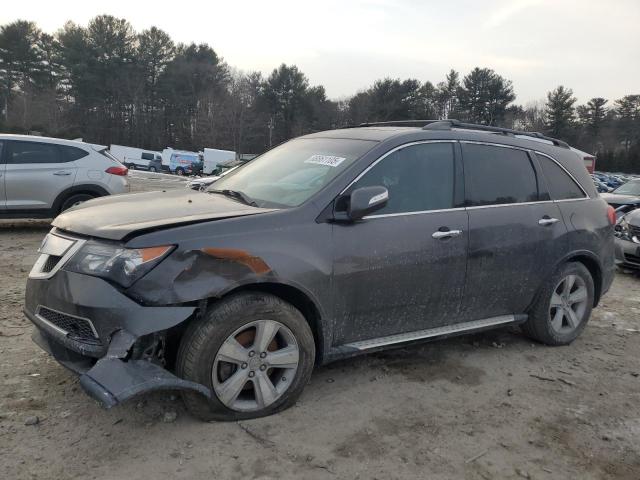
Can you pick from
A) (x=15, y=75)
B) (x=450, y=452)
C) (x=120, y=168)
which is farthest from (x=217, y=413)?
(x=15, y=75)

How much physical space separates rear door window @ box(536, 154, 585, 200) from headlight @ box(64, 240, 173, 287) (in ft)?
10.9

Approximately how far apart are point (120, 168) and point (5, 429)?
715cm

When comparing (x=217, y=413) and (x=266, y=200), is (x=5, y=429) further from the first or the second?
(x=266, y=200)

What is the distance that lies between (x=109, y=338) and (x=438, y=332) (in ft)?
7.40

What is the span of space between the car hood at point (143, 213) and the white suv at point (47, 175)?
18.3 ft

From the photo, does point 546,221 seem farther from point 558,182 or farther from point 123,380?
point 123,380

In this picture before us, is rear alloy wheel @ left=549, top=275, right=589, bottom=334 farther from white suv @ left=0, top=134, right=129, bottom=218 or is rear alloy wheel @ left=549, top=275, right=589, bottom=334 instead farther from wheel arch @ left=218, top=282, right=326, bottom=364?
white suv @ left=0, top=134, right=129, bottom=218

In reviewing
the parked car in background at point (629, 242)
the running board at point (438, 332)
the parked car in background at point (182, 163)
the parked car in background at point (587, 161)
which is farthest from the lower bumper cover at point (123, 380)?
the parked car in background at point (182, 163)

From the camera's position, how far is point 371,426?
3.28m

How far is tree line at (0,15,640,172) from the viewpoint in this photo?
65688 millimetres

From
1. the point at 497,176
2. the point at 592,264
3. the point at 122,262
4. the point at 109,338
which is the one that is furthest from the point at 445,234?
the point at 109,338

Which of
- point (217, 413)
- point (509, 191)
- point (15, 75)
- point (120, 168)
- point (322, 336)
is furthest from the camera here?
point (15, 75)

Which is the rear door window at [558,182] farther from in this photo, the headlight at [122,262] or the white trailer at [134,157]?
the white trailer at [134,157]

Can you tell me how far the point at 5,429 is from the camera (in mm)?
3020
